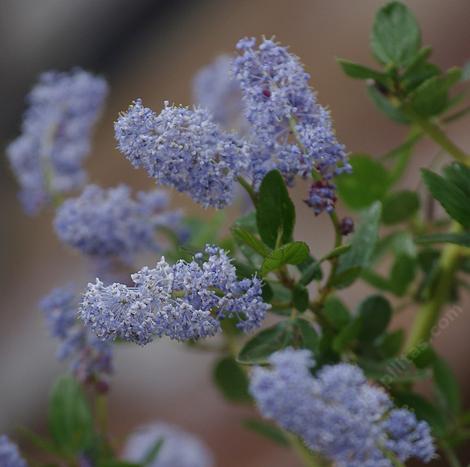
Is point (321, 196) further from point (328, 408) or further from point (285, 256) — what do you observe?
point (328, 408)

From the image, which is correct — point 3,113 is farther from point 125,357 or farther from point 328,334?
point 328,334

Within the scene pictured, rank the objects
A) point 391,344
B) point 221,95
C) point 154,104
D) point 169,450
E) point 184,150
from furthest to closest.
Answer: point 154,104, point 169,450, point 221,95, point 391,344, point 184,150

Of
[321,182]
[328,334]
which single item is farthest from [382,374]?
[321,182]

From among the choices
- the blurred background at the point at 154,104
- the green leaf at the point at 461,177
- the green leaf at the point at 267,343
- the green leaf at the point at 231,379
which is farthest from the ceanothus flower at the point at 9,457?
the blurred background at the point at 154,104

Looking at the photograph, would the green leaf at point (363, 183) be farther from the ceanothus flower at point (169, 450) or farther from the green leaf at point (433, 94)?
the ceanothus flower at point (169, 450)

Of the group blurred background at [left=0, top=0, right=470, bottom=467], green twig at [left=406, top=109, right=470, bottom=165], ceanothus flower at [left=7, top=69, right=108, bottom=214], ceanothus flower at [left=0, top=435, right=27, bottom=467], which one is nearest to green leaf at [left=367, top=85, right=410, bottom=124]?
green twig at [left=406, top=109, right=470, bottom=165]

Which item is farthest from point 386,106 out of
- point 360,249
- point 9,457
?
point 9,457
